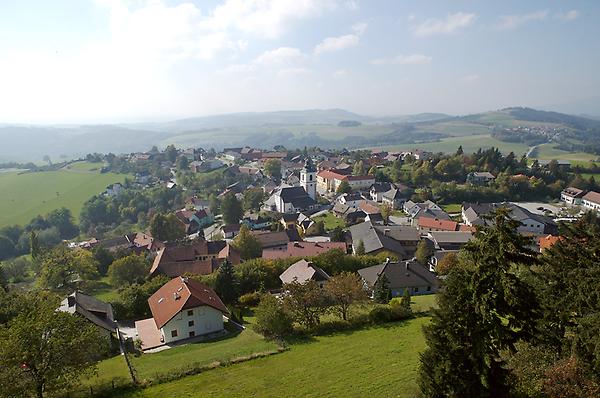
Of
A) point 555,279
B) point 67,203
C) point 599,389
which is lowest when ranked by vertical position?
point 67,203

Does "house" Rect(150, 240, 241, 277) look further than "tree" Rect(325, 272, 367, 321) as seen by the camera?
Yes

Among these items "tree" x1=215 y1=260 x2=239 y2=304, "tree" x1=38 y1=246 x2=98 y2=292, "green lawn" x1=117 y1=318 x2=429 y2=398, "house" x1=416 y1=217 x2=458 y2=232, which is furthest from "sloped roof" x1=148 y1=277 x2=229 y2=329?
"house" x1=416 y1=217 x2=458 y2=232

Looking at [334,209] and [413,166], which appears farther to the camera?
[413,166]

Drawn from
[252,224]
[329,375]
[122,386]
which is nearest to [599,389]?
[329,375]

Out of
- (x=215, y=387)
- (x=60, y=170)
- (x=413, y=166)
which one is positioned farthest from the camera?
(x=60, y=170)

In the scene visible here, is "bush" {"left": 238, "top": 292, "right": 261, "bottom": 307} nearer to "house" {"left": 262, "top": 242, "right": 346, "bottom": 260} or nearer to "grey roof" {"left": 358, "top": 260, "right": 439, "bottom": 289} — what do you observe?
"grey roof" {"left": 358, "top": 260, "right": 439, "bottom": 289}

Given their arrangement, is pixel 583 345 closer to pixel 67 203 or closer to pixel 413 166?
pixel 413 166

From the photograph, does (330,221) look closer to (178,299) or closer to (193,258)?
(193,258)

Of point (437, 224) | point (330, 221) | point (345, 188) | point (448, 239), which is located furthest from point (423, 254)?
point (345, 188)
